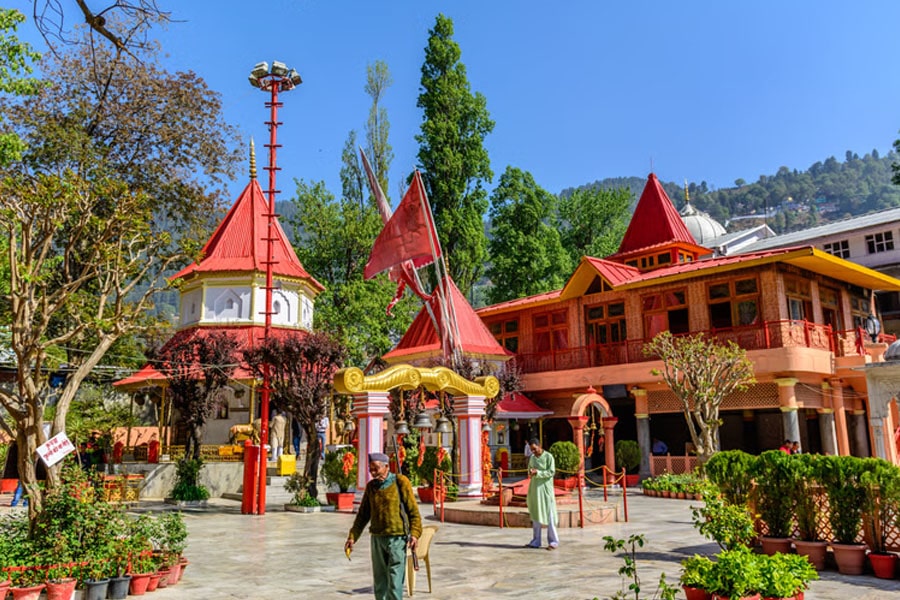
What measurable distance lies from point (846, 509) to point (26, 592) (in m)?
8.94

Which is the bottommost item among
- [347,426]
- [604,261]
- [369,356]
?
[347,426]

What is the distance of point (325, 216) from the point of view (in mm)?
36469

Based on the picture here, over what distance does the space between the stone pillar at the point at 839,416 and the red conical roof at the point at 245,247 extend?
20.1 meters

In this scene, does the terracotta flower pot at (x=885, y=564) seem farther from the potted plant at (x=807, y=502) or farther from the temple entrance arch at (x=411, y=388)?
the temple entrance arch at (x=411, y=388)

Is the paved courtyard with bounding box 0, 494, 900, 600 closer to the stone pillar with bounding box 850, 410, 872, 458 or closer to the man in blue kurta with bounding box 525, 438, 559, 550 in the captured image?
the man in blue kurta with bounding box 525, 438, 559, 550

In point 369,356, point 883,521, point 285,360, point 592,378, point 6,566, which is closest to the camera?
point 6,566

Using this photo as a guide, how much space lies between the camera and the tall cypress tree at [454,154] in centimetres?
3619

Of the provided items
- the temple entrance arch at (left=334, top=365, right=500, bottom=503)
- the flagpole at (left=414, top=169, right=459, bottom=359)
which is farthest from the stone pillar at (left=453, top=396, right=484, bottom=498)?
the flagpole at (left=414, top=169, right=459, bottom=359)

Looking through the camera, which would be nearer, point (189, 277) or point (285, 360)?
point (285, 360)

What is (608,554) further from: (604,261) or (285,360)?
(604,261)

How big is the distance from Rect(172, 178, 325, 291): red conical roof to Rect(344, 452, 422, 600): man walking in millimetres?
23587

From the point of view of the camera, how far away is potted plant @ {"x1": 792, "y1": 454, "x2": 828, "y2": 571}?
9244 mm

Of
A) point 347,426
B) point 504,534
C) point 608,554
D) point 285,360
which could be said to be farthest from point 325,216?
point 608,554

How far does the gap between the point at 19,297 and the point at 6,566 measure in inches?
130
